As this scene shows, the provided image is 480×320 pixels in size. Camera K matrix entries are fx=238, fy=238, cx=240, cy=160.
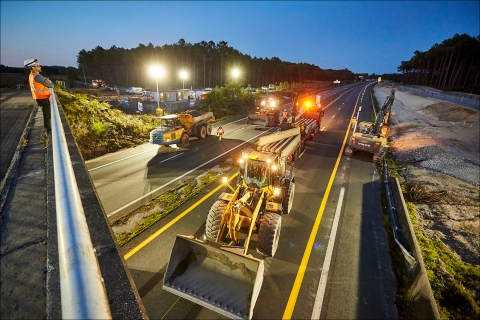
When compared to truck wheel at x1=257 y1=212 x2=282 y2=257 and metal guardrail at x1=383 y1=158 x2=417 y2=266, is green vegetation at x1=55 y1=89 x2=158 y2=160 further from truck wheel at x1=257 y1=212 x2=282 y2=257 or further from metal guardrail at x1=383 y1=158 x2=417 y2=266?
metal guardrail at x1=383 y1=158 x2=417 y2=266

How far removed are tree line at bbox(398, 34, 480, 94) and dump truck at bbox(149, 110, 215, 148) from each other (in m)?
64.8

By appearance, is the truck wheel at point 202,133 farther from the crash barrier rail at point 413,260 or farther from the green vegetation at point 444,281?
the green vegetation at point 444,281

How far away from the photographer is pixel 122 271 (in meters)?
1.75

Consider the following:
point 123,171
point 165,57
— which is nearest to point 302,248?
point 123,171

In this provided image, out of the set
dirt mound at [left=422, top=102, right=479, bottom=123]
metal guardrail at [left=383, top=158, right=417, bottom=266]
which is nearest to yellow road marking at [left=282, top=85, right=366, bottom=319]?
metal guardrail at [left=383, top=158, right=417, bottom=266]

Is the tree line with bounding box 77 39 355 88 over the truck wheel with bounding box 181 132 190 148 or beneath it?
over

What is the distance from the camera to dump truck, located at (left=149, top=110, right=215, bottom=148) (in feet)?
53.2

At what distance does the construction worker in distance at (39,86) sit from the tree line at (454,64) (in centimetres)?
7435

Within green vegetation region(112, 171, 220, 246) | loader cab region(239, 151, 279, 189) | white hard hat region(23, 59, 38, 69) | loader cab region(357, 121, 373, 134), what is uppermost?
white hard hat region(23, 59, 38, 69)

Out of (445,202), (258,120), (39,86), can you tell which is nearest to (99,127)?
(39,86)

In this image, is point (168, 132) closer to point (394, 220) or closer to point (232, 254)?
point (232, 254)

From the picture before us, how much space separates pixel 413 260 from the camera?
6.84 m

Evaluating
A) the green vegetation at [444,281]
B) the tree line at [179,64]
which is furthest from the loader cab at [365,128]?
the tree line at [179,64]

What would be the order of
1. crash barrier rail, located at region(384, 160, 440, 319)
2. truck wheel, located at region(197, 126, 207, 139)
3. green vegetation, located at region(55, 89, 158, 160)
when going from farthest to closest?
truck wheel, located at region(197, 126, 207, 139), green vegetation, located at region(55, 89, 158, 160), crash barrier rail, located at region(384, 160, 440, 319)
